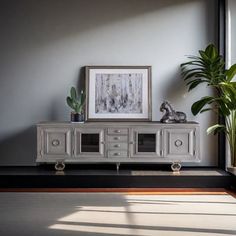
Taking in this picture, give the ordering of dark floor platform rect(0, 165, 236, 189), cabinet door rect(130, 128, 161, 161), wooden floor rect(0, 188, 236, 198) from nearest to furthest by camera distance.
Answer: wooden floor rect(0, 188, 236, 198) < dark floor platform rect(0, 165, 236, 189) < cabinet door rect(130, 128, 161, 161)

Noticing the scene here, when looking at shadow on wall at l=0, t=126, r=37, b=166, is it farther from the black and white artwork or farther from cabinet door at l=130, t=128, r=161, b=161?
cabinet door at l=130, t=128, r=161, b=161

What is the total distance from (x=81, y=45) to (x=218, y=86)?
6.17 ft

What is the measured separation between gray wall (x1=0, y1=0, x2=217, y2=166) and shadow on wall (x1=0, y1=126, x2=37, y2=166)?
0.05m

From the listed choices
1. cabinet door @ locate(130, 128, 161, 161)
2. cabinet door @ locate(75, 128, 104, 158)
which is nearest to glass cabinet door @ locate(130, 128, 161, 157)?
cabinet door @ locate(130, 128, 161, 161)

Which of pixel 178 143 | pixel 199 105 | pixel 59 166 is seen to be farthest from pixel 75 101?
pixel 199 105

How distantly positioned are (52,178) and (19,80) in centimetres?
149

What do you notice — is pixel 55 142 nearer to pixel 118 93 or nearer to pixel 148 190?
pixel 118 93

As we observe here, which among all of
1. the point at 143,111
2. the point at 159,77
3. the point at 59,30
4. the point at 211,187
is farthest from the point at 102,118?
the point at 211,187

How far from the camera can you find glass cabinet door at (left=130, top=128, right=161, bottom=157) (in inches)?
216

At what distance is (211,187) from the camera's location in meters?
5.33

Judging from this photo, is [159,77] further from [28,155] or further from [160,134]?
[28,155]

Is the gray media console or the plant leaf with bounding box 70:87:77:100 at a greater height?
the plant leaf with bounding box 70:87:77:100

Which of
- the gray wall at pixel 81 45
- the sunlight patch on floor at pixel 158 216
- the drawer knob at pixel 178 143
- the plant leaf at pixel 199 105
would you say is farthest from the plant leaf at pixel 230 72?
the sunlight patch on floor at pixel 158 216

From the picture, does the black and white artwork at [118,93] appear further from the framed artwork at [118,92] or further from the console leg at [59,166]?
the console leg at [59,166]
